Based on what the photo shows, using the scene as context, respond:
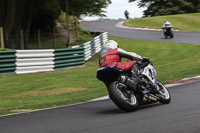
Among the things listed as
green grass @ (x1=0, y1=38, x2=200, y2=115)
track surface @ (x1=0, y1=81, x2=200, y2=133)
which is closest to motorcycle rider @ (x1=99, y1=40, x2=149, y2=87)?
track surface @ (x1=0, y1=81, x2=200, y2=133)

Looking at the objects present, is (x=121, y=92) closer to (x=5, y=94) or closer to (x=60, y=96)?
(x=60, y=96)

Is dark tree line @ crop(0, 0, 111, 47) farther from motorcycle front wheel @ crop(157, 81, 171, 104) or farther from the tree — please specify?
motorcycle front wheel @ crop(157, 81, 171, 104)

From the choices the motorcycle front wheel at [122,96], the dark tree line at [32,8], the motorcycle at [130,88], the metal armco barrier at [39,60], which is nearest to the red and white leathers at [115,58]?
the motorcycle at [130,88]

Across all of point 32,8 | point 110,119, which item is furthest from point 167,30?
point 110,119

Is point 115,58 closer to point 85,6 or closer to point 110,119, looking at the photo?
point 110,119

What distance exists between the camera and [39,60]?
1805cm

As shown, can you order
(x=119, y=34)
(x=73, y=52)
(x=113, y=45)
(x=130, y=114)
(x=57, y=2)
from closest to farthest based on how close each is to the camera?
(x=130, y=114) < (x=113, y=45) < (x=73, y=52) < (x=57, y=2) < (x=119, y=34)

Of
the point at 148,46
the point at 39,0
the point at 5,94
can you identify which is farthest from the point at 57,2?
the point at 5,94

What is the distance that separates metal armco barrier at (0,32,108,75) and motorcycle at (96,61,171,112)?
385 inches

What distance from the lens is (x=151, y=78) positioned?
823 centimetres

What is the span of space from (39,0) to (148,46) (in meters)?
9.23

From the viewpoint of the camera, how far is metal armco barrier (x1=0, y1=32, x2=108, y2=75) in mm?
16938

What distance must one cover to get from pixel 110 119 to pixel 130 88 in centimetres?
101

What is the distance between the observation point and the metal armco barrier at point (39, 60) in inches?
667
